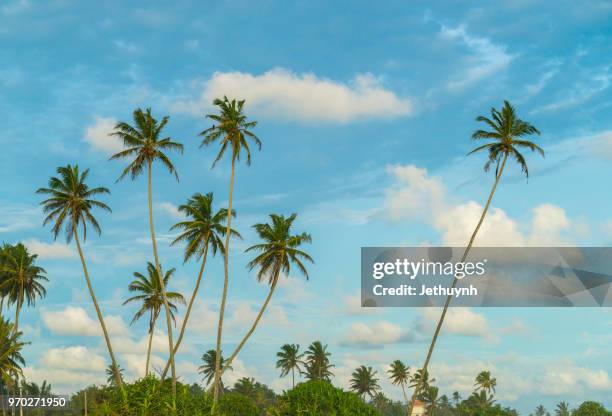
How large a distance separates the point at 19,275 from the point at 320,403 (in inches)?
2070

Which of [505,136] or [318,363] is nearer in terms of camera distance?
[505,136]

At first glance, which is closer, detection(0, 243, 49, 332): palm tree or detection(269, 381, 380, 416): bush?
detection(269, 381, 380, 416): bush

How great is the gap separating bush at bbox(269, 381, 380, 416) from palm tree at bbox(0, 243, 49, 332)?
157 feet

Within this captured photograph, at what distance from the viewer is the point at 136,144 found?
7256 cm

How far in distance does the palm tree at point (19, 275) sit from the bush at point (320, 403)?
48.0m

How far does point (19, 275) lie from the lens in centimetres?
9344

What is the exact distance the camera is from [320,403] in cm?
5809

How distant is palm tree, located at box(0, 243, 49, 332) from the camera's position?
3688 inches

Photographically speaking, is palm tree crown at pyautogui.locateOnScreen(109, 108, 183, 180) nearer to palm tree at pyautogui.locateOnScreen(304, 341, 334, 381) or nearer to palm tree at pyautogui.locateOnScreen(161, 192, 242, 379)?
palm tree at pyautogui.locateOnScreen(161, 192, 242, 379)

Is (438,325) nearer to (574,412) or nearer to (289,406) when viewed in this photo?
(289,406)

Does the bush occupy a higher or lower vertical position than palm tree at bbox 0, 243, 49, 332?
lower

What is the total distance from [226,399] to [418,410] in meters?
74.5

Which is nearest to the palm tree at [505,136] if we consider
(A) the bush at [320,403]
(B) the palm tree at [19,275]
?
(A) the bush at [320,403]

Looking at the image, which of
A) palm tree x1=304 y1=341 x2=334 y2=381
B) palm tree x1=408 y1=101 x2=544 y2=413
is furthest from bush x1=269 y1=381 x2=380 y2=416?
palm tree x1=304 y1=341 x2=334 y2=381
